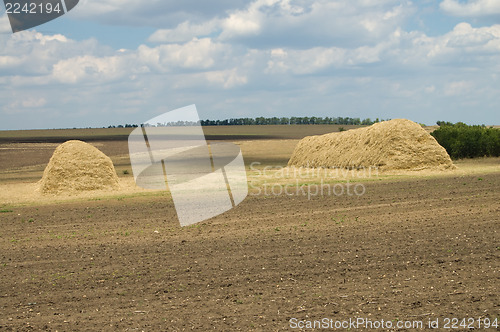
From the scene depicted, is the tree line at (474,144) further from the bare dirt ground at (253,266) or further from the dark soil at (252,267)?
the dark soil at (252,267)

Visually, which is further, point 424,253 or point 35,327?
point 424,253

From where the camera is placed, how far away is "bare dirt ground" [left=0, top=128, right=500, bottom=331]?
729cm

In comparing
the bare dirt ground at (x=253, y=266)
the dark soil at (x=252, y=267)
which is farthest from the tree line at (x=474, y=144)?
the dark soil at (x=252, y=267)

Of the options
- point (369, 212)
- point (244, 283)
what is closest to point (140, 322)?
point (244, 283)

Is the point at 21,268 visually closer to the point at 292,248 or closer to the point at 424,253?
the point at 292,248

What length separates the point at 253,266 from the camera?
9.69 meters

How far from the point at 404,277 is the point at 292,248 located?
2.91 meters

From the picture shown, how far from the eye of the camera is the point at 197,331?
671 centimetres

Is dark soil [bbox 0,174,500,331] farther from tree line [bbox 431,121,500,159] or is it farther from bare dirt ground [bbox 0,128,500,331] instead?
tree line [bbox 431,121,500,159]

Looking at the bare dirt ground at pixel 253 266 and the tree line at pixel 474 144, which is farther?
the tree line at pixel 474 144

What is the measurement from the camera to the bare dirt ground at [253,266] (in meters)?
7.29

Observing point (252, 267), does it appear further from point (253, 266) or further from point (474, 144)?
point (474, 144)

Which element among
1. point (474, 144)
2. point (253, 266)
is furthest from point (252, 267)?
point (474, 144)

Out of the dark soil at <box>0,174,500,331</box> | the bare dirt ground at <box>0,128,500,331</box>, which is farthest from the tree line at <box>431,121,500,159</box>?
the dark soil at <box>0,174,500,331</box>
